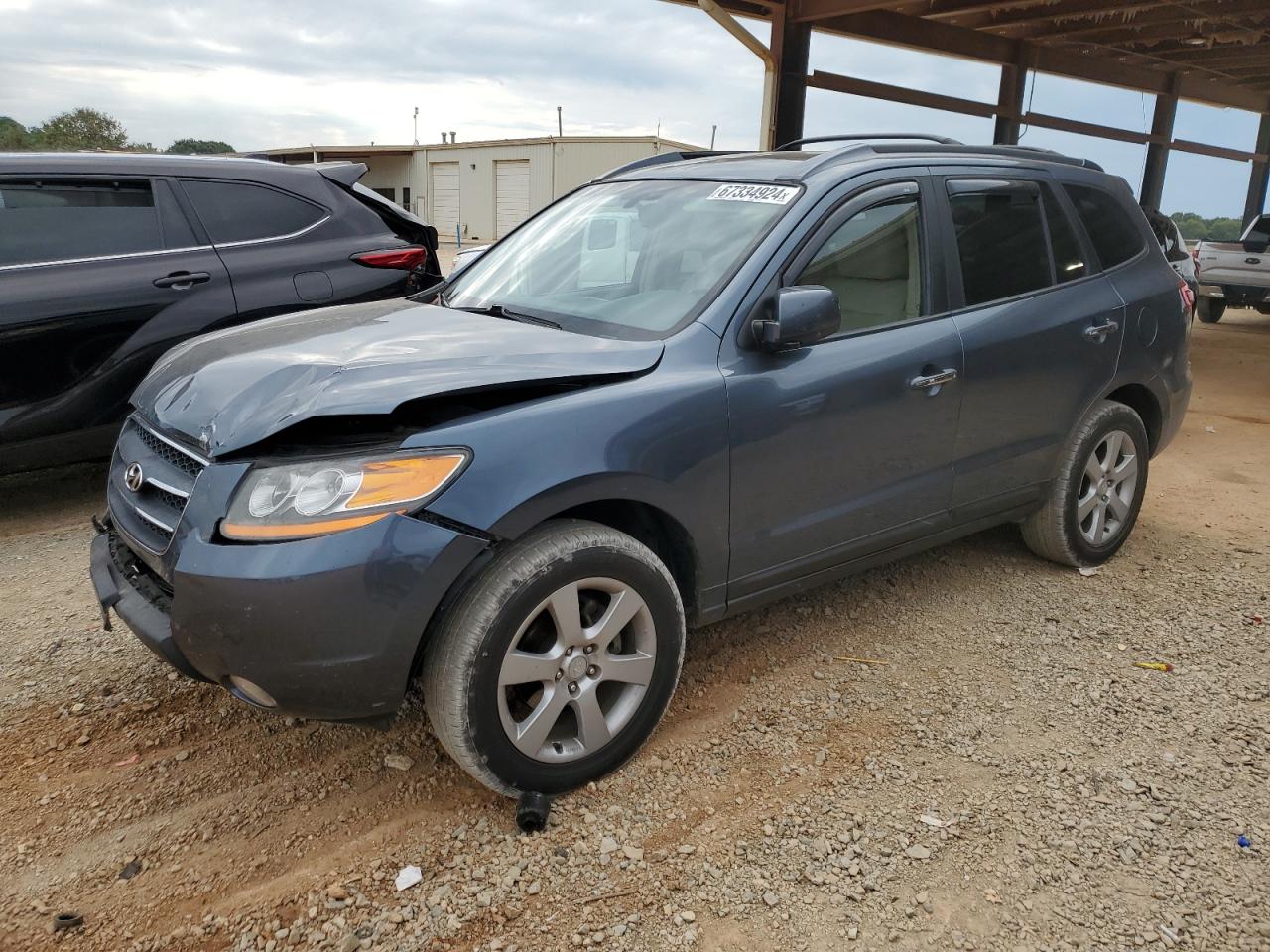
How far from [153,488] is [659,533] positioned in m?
1.42

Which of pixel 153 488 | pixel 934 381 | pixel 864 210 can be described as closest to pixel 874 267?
pixel 864 210

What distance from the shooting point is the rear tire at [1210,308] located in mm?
13906

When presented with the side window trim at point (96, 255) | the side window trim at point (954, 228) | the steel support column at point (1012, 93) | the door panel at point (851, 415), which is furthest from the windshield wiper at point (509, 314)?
the steel support column at point (1012, 93)

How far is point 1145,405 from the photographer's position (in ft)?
14.2

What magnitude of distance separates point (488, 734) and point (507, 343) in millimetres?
1073

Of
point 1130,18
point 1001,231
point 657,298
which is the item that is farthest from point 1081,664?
point 1130,18

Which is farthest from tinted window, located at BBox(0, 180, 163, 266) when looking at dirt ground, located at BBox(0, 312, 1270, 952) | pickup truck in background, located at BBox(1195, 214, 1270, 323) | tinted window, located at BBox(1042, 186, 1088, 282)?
pickup truck in background, located at BBox(1195, 214, 1270, 323)

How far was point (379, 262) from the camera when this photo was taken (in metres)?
5.31

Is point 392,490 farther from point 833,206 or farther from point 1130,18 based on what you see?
point 1130,18

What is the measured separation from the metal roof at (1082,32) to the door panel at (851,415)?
7.03 metres

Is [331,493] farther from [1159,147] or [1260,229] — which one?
[1159,147]

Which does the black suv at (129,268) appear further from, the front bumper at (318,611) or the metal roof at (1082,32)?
the metal roof at (1082,32)

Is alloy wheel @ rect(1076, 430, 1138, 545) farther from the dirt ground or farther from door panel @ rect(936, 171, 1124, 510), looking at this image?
the dirt ground

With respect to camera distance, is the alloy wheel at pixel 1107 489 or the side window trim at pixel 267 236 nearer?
the alloy wheel at pixel 1107 489
